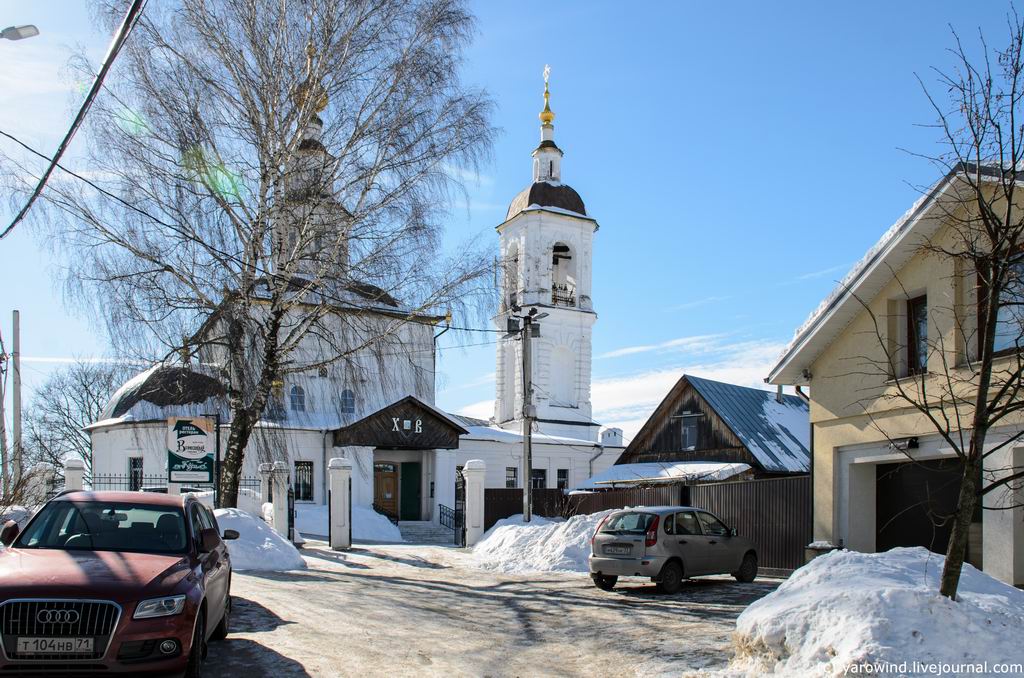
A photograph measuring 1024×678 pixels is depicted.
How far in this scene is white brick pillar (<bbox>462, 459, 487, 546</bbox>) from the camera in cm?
2705

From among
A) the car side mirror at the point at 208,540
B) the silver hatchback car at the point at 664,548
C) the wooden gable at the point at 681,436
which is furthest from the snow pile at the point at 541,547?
the car side mirror at the point at 208,540

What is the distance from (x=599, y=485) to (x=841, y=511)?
1598 cm

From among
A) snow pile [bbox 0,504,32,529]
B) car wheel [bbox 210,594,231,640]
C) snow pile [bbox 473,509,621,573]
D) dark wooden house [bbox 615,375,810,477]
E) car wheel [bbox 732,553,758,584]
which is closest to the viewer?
car wheel [bbox 210,594,231,640]

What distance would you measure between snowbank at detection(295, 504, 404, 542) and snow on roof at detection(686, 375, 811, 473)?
472 inches

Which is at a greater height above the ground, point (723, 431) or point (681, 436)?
point (723, 431)

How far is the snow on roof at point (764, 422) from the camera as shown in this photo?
3197 centimetres

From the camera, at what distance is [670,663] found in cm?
962

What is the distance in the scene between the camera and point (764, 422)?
1353 inches

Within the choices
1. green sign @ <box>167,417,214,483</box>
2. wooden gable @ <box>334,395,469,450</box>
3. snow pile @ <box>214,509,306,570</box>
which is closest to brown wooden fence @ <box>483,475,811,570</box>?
Result: snow pile @ <box>214,509,306,570</box>

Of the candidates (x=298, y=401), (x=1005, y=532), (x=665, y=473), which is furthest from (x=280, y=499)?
(x=1005, y=532)

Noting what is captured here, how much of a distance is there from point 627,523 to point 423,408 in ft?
69.6

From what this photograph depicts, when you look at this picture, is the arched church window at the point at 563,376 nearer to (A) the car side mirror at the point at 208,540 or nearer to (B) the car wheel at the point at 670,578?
(B) the car wheel at the point at 670,578

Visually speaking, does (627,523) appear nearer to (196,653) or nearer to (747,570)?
(747,570)

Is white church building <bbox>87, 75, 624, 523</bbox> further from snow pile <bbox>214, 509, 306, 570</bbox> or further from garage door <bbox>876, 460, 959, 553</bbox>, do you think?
garage door <bbox>876, 460, 959, 553</bbox>
